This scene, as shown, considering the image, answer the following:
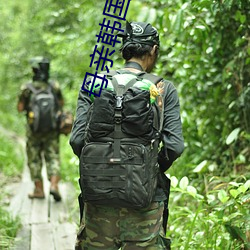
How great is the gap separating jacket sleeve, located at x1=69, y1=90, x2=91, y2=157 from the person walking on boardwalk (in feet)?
12.7

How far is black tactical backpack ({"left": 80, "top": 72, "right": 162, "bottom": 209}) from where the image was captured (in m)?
2.86

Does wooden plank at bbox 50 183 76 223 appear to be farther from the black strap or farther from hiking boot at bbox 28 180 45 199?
the black strap

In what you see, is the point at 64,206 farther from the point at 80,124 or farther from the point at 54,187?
the point at 80,124

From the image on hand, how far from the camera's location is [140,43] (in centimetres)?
313

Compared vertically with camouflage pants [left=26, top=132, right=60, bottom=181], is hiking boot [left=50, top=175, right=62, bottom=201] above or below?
below

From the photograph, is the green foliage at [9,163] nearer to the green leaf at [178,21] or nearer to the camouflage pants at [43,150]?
the camouflage pants at [43,150]

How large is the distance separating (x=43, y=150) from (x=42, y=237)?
1888 mm

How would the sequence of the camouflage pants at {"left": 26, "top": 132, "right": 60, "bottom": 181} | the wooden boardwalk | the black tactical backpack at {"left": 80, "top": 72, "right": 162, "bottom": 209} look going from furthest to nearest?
the camouflage pants at {"left": 26, "top": 132, "right": 60, "bottom": 181} < the wooden boardwalk < the black tactical backpack at {"left": 80, "top": 72, "right": 162, "bottom": 209}

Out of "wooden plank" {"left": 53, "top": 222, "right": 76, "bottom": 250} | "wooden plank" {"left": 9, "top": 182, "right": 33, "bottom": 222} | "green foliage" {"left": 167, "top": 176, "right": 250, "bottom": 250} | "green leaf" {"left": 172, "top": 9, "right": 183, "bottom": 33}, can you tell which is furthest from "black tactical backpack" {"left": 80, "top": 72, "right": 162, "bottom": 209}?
"wooden plank" {"left": 9, "top": 182, "right": 33, "bottom": 222}

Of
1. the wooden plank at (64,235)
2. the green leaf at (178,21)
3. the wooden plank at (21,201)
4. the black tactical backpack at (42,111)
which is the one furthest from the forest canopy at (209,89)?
the wooden plank at (21,201)

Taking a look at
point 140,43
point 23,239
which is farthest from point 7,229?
point 140,43

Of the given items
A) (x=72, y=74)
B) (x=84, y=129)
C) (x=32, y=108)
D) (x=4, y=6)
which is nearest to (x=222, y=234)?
(x=84, y=129)

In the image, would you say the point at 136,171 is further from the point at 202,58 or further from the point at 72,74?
the point at 72,74

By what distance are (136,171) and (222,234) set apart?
5.74 feet
